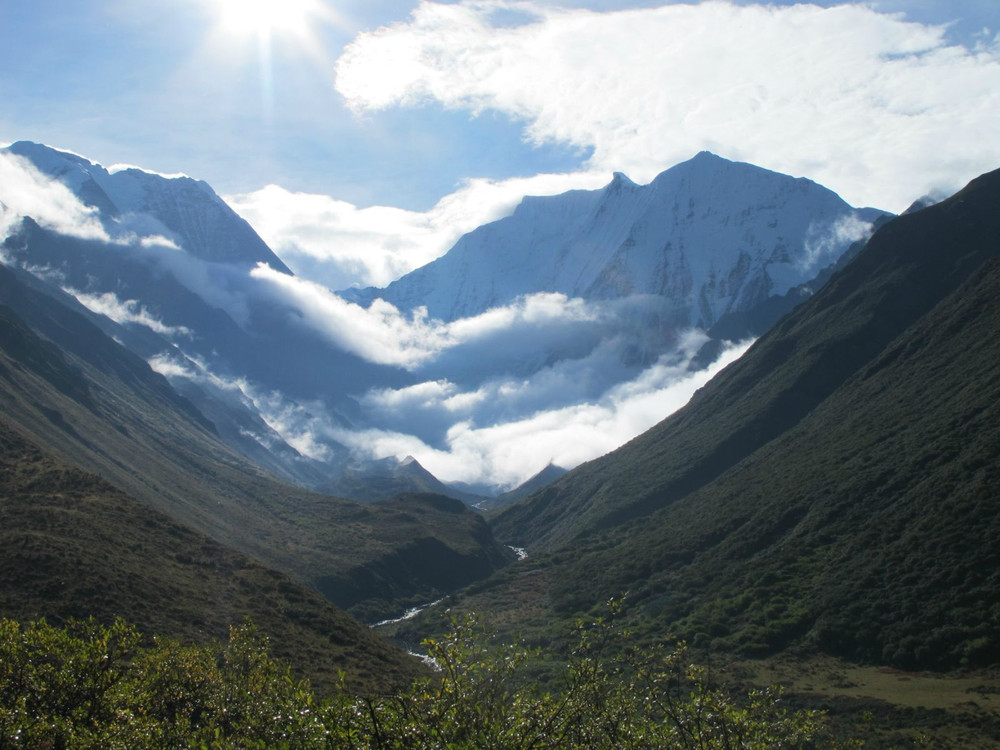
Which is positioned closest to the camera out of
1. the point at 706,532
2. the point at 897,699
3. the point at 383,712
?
the point at 383,712

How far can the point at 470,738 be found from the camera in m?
18.4

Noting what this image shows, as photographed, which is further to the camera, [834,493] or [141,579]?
[834,493]

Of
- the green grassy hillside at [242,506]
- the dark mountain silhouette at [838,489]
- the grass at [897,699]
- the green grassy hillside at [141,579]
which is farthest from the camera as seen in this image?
the green grassy hillside at [242,506]

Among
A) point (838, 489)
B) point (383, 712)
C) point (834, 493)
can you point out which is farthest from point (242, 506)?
point (383, 712)

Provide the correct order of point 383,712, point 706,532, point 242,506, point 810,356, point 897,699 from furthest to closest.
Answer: point 242,506 → point 810,356 → point 706,532 → point 897,699 → point 383,712

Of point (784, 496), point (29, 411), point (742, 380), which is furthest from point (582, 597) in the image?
point (29, 411)

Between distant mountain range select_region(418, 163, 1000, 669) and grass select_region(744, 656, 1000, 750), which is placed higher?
distant mountain range select_region(418, 163, 1000, 669)

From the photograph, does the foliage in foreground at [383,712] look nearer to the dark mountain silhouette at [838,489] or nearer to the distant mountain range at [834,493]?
the distant mountain range at [834,493]

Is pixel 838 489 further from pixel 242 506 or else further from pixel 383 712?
pixel 242 506

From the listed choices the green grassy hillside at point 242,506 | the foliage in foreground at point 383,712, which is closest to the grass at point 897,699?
the foliage in foreground at point 383,712

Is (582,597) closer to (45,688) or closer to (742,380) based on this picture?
(742,380)

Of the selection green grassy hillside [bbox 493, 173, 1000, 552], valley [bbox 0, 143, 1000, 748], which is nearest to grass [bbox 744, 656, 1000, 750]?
valley [bbox 0, 143, 1000, 748]

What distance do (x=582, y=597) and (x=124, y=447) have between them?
88.3 metres

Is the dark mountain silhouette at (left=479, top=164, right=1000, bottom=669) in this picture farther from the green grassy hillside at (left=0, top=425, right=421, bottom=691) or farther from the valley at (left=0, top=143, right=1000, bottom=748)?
the green grassy hillside at (left=0, top=425, right=421, bottom=691)
